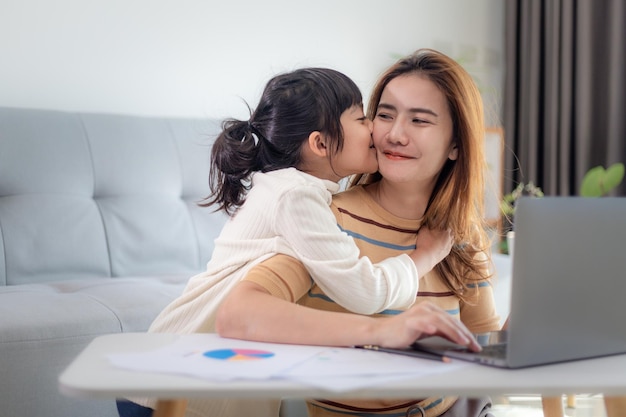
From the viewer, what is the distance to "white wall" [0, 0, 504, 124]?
9.55ft

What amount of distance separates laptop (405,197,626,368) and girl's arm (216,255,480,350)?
3 centimetres

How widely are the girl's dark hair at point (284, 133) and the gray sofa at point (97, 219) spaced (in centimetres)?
65

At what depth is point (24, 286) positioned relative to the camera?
7.48 ft

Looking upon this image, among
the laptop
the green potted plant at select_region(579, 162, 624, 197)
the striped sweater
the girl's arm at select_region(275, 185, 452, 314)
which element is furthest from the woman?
the green potted plant at select_region(579, 162, 624, 197)

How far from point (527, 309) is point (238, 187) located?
0.71 m

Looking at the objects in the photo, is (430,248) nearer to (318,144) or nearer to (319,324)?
(318,144)

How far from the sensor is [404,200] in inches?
58.8

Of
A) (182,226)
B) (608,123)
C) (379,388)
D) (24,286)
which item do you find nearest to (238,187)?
(379,388)

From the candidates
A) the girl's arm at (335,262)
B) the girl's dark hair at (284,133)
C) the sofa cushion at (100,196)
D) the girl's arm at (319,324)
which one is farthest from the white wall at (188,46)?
the girl's arm at (319,324)

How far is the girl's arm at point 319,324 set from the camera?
0.95 m

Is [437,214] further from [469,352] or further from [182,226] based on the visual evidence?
[182,226]

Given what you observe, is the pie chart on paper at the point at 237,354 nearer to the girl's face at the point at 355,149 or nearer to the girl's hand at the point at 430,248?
the girl's hand at the point at 430,248

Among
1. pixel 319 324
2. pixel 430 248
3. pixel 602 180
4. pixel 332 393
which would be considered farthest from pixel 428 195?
pixel 602 180

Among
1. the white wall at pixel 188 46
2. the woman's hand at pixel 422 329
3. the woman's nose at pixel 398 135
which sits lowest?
the woman's hand at pixel 422 329
